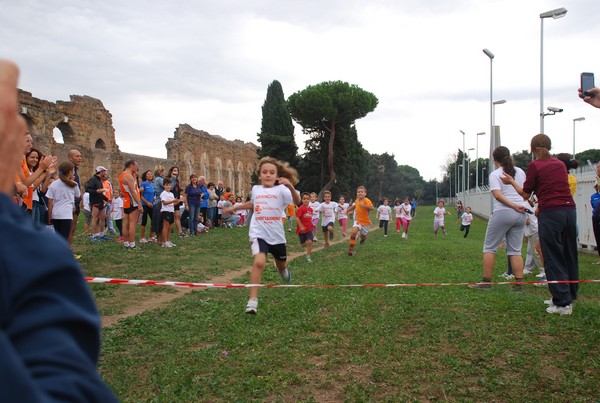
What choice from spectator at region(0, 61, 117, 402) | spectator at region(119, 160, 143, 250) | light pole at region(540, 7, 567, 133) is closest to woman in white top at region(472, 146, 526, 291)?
spectator at region(0, 61, 117, 402)

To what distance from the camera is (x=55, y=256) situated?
109 centimetres

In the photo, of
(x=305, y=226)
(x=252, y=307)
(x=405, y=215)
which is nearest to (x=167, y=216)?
(x=305, y=226)

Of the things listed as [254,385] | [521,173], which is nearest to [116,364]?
[254,385]

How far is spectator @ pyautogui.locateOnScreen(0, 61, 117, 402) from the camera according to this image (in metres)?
0.99

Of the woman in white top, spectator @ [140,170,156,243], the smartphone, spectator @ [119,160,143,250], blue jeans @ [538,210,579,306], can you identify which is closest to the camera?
the smartphone

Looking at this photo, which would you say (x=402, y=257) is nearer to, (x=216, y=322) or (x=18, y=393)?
(x=216, y=322)

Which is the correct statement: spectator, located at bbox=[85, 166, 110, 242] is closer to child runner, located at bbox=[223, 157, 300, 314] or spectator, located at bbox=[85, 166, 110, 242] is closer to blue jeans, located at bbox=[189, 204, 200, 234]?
blue jeans, located at bbox=[189, 204, 200, 234]

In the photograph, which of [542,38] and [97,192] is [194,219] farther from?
[542,38]

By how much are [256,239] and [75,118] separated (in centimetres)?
2708

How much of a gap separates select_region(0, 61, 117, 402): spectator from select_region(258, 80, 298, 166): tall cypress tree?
52.1m

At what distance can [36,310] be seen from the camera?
104cm

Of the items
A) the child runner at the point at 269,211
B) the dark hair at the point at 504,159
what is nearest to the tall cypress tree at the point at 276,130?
the dark hair at the point at 504,159

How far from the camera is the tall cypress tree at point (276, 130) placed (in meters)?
53.4

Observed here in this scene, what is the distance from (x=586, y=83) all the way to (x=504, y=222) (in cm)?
291
